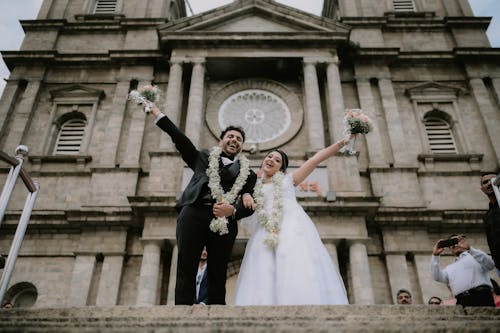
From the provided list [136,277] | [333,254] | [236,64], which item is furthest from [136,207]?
[236,64]

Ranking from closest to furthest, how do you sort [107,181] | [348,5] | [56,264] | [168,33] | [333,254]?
1. [333,254]
2. [56,264]
3. [107,181]
4. [168,33]
5. [348,5]

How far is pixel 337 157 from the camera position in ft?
40.8

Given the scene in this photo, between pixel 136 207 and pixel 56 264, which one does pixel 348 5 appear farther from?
pixel 56 264

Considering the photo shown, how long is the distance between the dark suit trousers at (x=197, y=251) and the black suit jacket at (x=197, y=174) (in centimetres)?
13

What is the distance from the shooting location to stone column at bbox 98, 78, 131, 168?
535 inches

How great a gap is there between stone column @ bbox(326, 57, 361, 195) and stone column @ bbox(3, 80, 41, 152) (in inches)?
395

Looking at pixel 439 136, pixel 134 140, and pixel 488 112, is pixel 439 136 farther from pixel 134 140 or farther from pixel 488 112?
pixel 134 140

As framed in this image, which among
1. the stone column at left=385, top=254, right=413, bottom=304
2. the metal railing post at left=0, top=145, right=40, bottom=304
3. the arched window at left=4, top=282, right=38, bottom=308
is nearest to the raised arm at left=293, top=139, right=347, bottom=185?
the metal railing post at left=0, top=145, right=40, bottom=304

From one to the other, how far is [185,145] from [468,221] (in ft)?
33.9

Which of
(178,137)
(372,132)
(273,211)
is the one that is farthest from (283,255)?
(372,132)

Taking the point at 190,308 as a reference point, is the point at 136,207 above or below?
above

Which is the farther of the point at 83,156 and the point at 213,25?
the point at 213,25

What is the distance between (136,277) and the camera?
458 inches

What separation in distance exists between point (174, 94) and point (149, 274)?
20.2 ft
